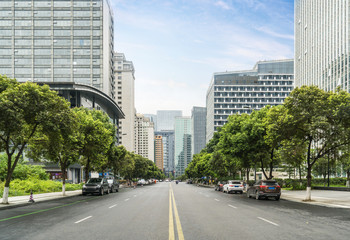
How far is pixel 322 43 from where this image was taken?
4038 inches

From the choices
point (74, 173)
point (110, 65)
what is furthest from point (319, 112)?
point (110, 65)

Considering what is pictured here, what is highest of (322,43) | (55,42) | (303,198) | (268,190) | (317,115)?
(55,42)

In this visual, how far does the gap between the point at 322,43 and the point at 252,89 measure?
61.6 m

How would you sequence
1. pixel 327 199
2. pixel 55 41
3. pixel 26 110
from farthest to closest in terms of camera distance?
pixel 55 41
pixel 327 199
pixel 26 110

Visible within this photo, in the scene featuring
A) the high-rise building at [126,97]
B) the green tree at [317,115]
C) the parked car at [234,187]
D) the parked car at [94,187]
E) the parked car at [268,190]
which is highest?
the high-rise building at [126,97]

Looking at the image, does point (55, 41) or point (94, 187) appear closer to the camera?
point (94, 187)

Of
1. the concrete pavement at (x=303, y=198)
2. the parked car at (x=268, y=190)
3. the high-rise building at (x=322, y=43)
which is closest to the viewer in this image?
the concrete pavement at (x=303, y=198)

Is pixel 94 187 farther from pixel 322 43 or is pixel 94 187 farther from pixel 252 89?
pixel 252 89

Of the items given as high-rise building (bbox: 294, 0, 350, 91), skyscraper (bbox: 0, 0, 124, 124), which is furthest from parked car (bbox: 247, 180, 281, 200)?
skyscraper (bbox: 0, 0, 124, 124)

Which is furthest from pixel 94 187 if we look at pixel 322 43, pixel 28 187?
pixel 322 43

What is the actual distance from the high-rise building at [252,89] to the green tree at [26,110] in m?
141

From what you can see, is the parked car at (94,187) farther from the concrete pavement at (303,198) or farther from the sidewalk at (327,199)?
the sidewalk at (327,199)

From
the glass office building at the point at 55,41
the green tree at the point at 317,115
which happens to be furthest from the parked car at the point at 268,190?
the glass office building at the point at 55,41

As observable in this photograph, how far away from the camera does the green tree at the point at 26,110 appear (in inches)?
811
